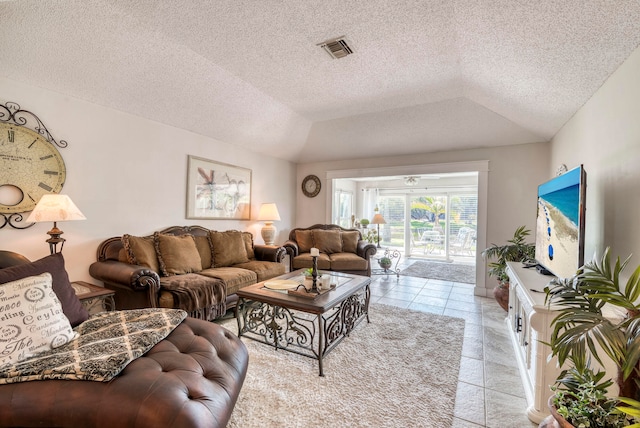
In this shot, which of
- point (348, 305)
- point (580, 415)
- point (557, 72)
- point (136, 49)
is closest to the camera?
point (580, 415)

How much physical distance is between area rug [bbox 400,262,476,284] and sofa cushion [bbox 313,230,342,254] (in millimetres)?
1665

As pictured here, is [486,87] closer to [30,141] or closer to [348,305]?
[348,305]

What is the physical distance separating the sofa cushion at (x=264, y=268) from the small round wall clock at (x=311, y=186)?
7.27 feet

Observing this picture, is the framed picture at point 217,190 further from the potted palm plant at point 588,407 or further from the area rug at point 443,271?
the potted palm plant at point 588,407

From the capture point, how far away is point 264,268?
3.50 m

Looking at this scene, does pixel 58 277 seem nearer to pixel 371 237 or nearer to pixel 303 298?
pixel 303 298

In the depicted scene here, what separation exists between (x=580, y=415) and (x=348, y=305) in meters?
1.72

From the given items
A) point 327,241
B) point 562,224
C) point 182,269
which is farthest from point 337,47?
point 327,241

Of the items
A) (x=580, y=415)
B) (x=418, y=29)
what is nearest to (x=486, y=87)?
(x=418, y=29)

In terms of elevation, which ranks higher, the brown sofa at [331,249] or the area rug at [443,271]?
the brown sofa at [331,249]

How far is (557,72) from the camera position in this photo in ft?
6.88

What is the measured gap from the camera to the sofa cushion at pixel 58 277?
160cm

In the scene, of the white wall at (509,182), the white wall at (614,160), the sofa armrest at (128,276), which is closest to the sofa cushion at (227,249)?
the sofa armrest at (128,276)

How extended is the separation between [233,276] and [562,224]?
2.97 metres
